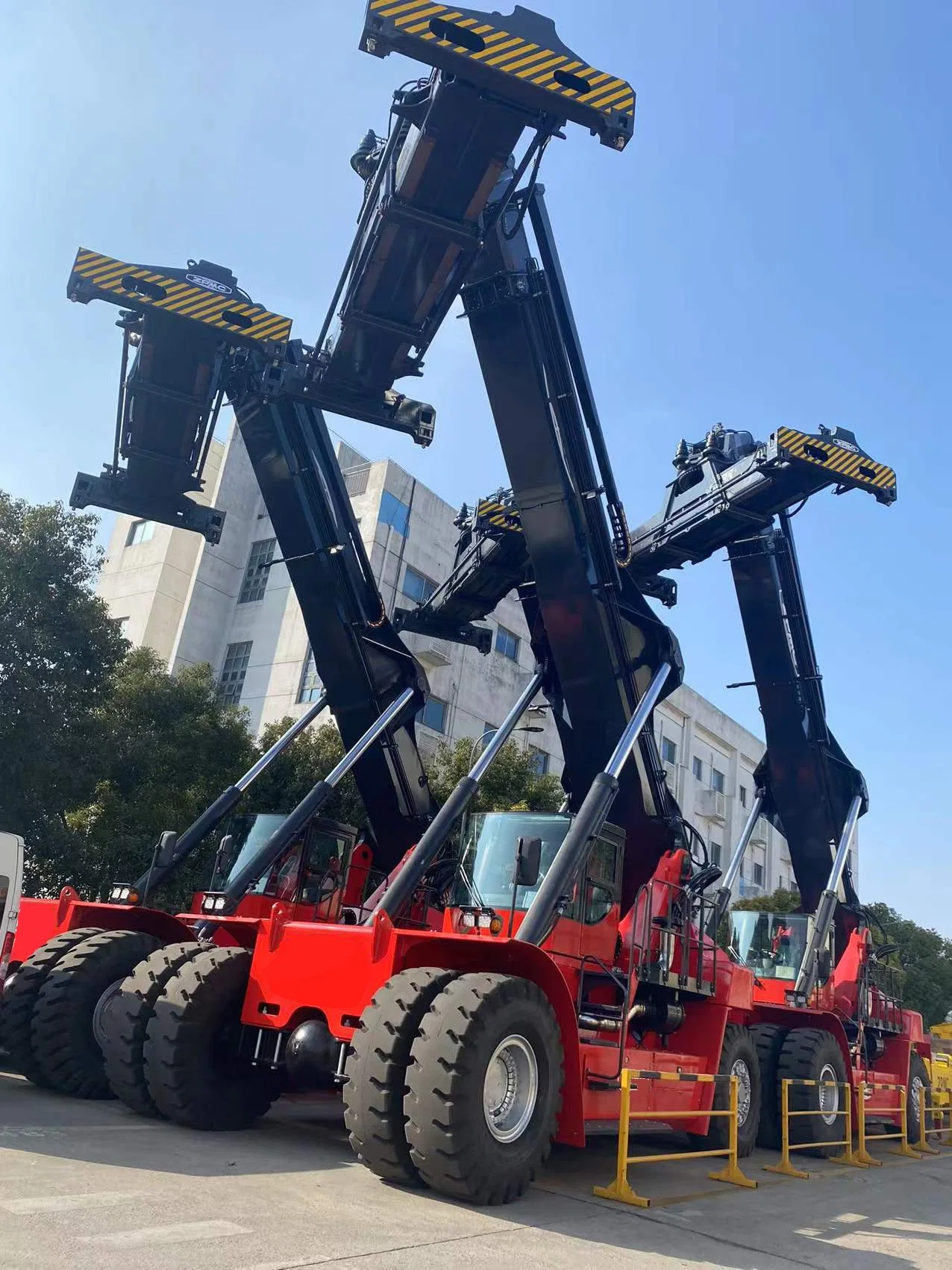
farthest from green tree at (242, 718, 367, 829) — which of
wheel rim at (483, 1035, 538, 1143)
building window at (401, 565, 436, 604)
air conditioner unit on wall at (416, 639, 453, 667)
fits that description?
wheel rim at (483, 1035, 538, 1143)

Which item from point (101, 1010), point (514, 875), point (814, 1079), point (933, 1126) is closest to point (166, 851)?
point (101, 1010)

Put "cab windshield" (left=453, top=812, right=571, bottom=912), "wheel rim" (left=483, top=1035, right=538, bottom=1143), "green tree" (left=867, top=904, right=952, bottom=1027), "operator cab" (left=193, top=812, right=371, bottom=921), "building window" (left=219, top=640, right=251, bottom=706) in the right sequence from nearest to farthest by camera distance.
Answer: "wheel rim" (left=483, top=1035, right=538, bottom=1143) → "cab windshield" (left=453, top=812, right=571, bottom=912) → "operator cab" (left=193, top=812, right=371, bottom=921) → "building window" (left=219, top=640, right=251, bottom=706) → "green tree" (left=867, top=904, right=952, bottom=1027)

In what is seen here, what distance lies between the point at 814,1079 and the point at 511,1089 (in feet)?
23.6

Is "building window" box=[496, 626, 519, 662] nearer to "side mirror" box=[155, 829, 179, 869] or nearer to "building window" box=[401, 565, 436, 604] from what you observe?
"building window" box=[401, 565, 436, 604]

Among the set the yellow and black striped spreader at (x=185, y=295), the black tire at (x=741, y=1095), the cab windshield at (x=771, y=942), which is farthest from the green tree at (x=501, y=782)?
the yellow and black striped spreader at (x=185, y=295)

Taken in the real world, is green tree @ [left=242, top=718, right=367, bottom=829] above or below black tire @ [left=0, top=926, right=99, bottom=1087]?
above

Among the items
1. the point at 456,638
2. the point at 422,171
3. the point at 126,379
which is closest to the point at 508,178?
the point at 422,171

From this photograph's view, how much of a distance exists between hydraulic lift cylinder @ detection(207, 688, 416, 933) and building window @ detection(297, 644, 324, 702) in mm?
17217

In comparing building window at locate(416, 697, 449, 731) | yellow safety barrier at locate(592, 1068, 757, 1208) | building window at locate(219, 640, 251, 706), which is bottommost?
yellow safety barrier at locate(592, 1068, 757, 1208)

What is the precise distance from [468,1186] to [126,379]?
8582mm

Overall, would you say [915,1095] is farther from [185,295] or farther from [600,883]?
[185,295]

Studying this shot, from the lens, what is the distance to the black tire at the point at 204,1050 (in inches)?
288

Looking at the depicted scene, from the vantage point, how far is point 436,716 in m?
30.6

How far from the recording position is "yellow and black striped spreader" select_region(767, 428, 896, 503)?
39.9ft
